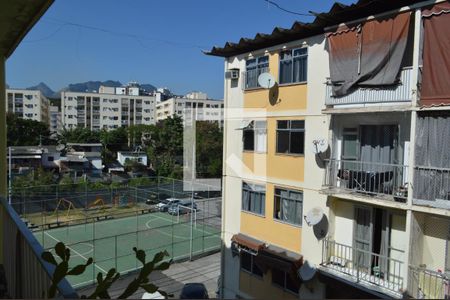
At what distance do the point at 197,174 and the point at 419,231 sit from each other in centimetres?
2504

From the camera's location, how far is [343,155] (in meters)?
7.11

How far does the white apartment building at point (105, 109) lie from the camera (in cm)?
5028

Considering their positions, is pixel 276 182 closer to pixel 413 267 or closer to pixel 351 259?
pixel 351 259

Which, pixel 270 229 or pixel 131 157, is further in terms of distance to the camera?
pixel 131 157

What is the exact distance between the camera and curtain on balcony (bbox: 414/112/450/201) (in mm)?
5414

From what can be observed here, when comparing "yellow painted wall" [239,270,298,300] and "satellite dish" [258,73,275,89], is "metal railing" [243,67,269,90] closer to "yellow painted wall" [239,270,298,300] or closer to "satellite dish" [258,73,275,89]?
"satellite dish" [258,73,275,89]

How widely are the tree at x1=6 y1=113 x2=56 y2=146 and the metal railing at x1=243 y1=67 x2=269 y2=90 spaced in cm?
2676

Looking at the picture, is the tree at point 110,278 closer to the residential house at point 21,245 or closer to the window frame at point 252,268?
the residential house at point 21,245

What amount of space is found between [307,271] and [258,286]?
1814 millimetres

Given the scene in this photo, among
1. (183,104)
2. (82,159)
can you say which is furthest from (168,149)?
(183,104)

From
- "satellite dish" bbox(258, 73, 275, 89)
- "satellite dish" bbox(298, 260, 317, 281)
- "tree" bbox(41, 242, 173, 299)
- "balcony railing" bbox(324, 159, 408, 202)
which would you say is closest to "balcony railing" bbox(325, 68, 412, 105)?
"balcony railing" bbox(324, 159, 408, 202)

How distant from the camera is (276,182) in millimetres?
8273

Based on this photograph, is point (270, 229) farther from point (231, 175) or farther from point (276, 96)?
point (276, 96)

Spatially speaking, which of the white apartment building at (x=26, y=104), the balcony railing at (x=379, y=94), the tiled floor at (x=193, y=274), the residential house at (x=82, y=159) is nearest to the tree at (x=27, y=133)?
the residential house at (x=82, y=159)
